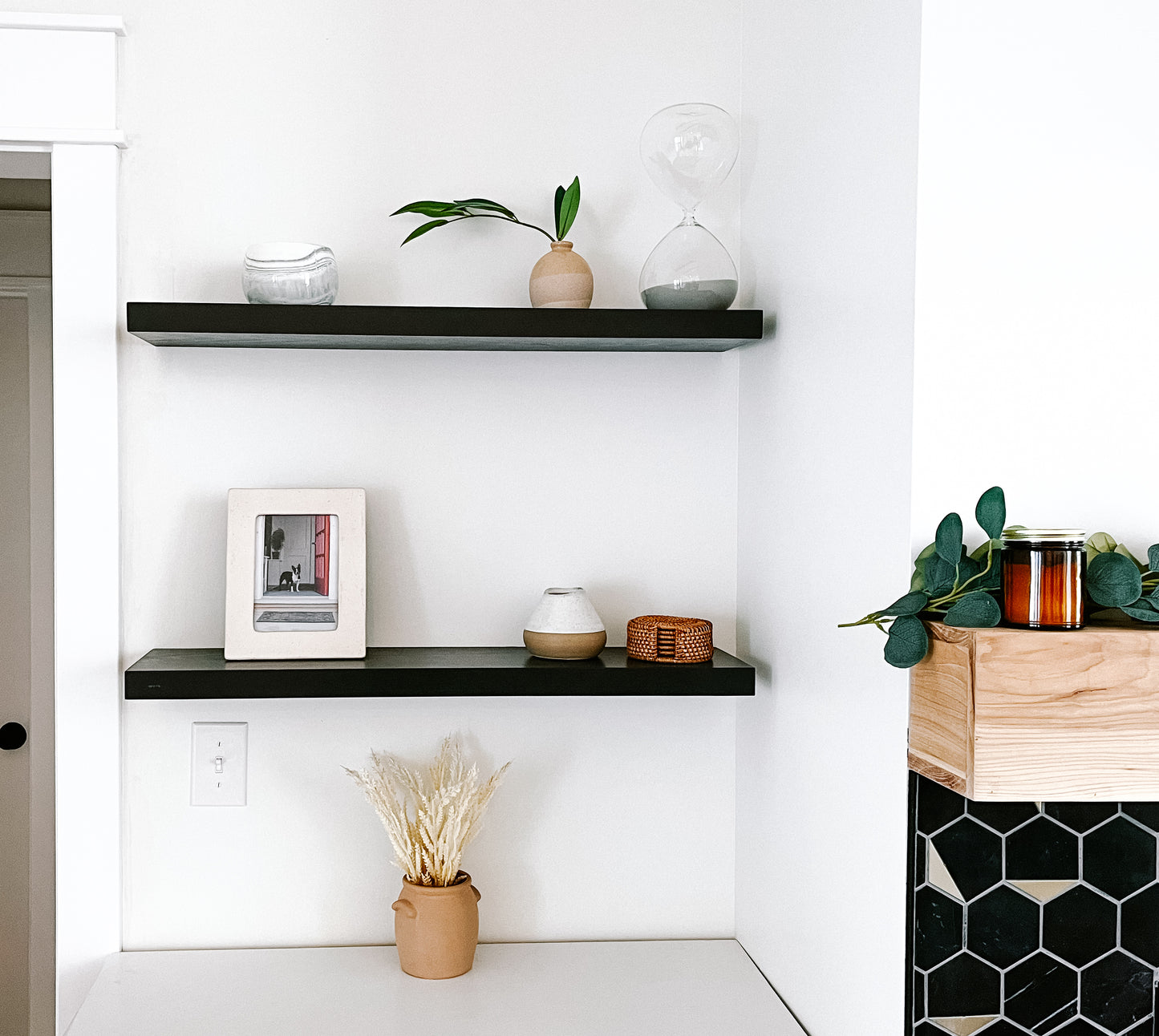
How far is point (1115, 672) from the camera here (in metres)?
0.83

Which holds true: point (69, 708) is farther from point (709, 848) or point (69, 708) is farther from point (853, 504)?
point (853, 504)

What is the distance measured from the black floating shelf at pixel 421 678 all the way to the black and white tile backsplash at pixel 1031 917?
442 millimetres

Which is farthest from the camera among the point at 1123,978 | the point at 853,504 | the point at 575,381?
the point at 575,381

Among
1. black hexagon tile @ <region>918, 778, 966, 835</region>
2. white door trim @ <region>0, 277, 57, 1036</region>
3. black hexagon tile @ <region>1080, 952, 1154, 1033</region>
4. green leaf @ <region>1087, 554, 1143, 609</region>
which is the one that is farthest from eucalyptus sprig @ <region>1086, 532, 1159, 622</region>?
white door trim @ <region>0, 277, 57, 1036</region>

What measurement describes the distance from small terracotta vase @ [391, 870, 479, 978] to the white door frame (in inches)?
16.7

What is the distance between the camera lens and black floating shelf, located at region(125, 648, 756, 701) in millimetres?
1320

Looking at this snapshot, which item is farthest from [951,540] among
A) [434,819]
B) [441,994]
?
[441,994]

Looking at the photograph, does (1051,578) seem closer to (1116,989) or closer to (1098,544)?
(1098,544)

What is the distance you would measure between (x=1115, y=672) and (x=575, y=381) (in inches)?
35.0

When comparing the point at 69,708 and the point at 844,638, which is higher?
the point at 844,638

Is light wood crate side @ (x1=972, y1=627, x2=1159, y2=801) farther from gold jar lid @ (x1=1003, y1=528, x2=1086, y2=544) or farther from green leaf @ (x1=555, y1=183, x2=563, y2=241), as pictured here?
green leaf @ (x1=555, y1=183, x2=563, y2=241)

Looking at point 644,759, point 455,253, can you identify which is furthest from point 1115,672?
point 455,253

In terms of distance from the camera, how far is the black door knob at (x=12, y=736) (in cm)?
252

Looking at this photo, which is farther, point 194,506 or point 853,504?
point 194,506
